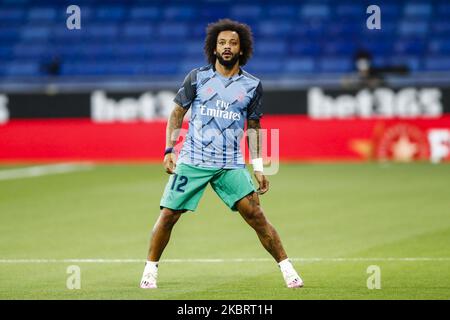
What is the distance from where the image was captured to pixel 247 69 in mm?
28688

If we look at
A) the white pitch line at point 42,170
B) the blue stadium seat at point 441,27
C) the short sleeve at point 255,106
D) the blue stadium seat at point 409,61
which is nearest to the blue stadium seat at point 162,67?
the white pitch line at point 42,170

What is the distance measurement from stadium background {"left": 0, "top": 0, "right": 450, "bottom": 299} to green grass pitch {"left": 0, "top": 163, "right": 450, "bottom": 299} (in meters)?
0.05

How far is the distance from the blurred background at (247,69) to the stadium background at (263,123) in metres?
0.03

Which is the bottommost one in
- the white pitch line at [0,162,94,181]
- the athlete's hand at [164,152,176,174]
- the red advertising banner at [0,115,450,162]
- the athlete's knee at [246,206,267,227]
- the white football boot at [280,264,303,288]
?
the white pitch line at [0,162,94,181]

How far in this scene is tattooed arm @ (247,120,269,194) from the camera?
984 cm

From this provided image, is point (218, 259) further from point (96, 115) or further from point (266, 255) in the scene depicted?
point (96, 115)

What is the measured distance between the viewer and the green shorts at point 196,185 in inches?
380

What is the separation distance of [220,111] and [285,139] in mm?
15896

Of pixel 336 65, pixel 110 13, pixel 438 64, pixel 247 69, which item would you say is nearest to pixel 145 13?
pixel 110 13

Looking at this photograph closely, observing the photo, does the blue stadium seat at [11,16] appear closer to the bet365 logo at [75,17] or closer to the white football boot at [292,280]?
the bet365 logo at [75,17]

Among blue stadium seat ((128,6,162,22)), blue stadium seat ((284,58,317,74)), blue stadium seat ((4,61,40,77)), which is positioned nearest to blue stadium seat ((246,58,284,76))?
blue stadium seat ((284,58,317,74))

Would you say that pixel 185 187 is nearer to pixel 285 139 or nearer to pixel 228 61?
pixel 228 61

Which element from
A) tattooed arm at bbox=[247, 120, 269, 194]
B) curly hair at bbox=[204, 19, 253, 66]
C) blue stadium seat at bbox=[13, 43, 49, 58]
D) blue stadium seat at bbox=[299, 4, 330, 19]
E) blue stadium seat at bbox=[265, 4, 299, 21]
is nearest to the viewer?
curly hair at bbox=[204, 19, 253, 66]

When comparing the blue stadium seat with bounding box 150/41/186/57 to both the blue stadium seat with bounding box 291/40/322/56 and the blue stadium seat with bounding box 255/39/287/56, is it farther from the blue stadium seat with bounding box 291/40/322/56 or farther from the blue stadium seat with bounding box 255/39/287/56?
the blue stadium seat with bounding box 291/40/322/56
